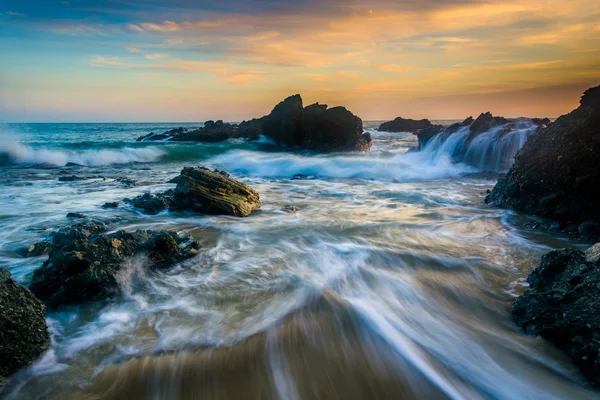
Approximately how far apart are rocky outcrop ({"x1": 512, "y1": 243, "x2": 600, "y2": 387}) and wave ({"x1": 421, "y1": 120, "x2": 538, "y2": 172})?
36.6 feet

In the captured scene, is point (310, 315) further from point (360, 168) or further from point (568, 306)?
point (360, 168)

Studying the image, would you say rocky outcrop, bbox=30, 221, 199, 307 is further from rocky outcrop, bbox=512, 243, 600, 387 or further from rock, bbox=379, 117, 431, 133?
rock, bbox=379, 117, 431, 133

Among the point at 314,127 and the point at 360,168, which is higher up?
the point at 314,127

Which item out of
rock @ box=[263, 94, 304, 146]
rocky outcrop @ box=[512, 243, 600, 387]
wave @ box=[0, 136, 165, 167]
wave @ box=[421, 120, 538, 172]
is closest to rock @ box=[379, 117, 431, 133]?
rock @ box=[263, 94, 304, 146]

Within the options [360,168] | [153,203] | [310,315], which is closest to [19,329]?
[310,315]

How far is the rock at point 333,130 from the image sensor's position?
27.1m

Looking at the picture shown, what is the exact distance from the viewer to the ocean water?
8.59 feet

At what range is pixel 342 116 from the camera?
2764 cm

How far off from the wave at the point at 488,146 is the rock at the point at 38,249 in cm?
1422

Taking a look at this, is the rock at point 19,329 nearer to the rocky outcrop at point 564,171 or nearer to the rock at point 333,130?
the rocky outcrop at point 564,171

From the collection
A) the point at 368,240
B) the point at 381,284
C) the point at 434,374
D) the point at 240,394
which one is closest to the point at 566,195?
the point at 368,240

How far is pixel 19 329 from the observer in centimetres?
270

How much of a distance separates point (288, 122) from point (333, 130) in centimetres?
369

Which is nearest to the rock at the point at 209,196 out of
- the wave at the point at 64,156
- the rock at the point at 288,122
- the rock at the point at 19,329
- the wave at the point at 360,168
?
the rock at the point at 19,329
